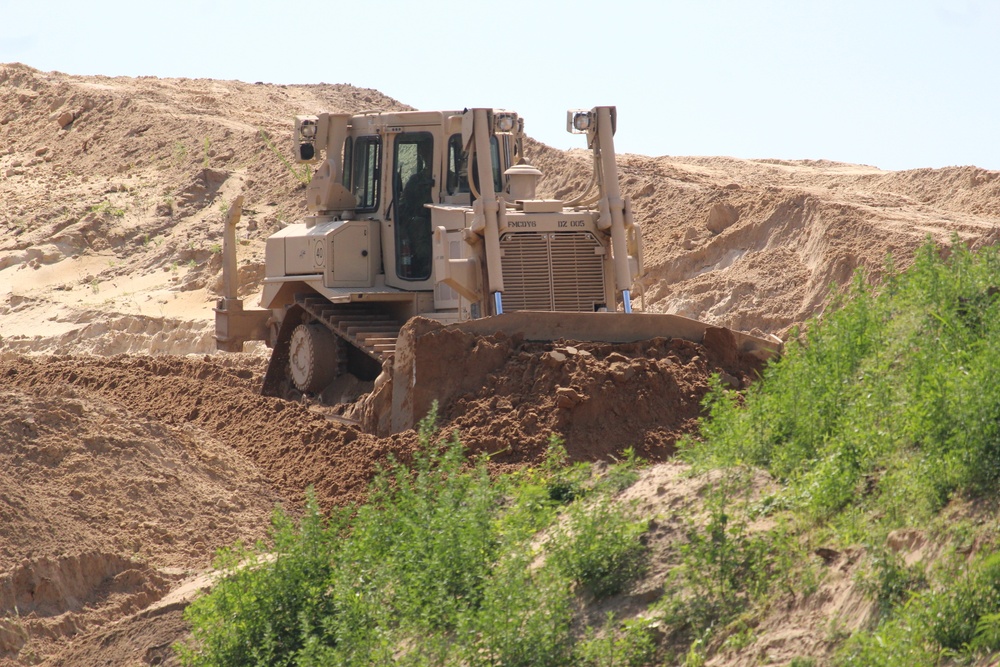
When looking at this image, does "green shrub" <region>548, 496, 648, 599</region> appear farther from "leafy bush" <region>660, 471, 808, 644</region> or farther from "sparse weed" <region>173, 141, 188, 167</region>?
"sparse weed" <region>173, 141, 188, 167</region>

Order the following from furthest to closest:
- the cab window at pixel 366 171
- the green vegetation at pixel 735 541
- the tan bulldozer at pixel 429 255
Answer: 1. the cab window at pixel 366 171
2. the tan bulldozer at pixel 429 255
3. the green vegetation at pixel 735 541

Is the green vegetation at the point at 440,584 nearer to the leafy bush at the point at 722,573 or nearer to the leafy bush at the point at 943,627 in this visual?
the leafy bush at the point at 722,573

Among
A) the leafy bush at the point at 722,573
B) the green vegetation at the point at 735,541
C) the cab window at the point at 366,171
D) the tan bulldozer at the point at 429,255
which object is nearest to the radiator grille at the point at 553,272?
the tan bulldozer at the point at 429,255

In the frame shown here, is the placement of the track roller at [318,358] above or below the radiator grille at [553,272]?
below

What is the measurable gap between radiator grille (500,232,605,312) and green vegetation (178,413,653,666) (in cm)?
431

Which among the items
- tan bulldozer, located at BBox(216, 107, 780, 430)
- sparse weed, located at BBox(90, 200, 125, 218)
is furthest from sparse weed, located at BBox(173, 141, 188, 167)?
tan bulldozer, located at BBox(216, 107, 780, 430)

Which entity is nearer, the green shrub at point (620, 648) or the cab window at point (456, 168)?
the green shrub at point (620, 648)

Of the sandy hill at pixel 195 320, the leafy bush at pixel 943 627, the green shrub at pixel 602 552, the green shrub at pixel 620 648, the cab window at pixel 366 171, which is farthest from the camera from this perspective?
the cab window at pixel 366 171

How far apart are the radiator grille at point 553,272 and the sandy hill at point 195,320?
46.7 inches

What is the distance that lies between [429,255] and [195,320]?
9.04 m

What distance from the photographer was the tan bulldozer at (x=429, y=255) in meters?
10.8

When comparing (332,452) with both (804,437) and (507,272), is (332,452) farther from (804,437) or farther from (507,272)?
(804,437)

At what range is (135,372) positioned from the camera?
599 inches

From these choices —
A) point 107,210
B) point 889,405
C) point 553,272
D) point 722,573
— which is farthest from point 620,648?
point 107,210
